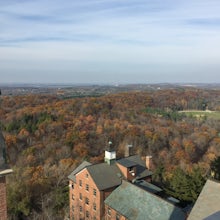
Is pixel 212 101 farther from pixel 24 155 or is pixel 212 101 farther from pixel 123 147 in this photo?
pixel 24 155

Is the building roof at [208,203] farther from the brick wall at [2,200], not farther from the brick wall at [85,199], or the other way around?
the brick wall at [2,200]

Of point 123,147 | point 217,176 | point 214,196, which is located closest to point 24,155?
point 123,147

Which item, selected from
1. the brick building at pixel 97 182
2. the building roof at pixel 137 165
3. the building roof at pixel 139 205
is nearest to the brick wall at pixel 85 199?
the brick building at pixel 97 182

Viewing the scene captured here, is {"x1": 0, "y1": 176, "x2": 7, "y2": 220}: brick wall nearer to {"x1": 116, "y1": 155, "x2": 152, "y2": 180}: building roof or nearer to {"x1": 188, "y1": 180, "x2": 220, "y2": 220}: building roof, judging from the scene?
{"x1": 188, "y1": 180, "x2": 220, "y2": 220}: building roof

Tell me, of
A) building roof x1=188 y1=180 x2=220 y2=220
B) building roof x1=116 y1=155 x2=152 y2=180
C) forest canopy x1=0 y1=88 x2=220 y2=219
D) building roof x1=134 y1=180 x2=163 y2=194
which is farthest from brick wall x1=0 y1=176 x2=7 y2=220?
forest canopy x1=0 y1=88 x2=220 y2=219

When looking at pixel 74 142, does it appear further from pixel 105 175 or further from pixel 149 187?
pixel 149 187
